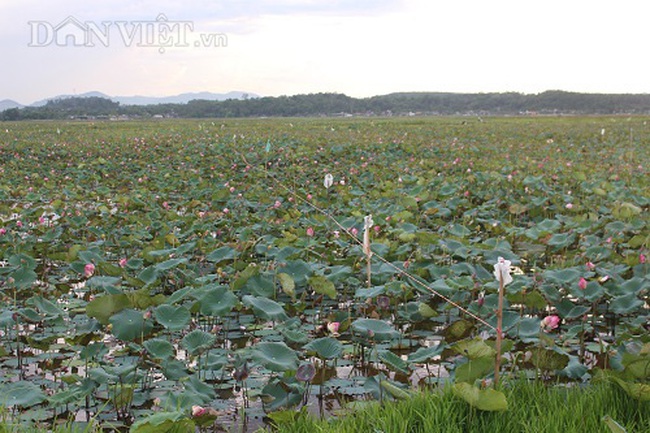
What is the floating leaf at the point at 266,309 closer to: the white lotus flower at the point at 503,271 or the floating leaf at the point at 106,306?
the floating leaf at the point at 106,306

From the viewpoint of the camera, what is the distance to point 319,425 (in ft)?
6.82

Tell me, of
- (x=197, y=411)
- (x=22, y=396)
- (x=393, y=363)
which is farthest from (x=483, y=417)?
(x=22, y=396)

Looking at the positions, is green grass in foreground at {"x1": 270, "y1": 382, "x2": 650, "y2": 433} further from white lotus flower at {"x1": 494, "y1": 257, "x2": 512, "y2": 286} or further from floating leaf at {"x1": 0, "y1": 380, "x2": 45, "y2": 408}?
floating leaf at {"x1": 0, "y1": 380, "x2": 45, "y2": 408}

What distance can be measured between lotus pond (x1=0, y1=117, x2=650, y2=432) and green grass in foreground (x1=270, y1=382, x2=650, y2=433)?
79mm

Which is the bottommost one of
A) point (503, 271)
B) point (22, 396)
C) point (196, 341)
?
point (22, 396)

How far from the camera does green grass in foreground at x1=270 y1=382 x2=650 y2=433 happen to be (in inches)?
79.4

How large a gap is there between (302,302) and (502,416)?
1477 mm

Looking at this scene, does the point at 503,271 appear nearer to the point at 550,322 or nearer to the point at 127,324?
the point at 550,322

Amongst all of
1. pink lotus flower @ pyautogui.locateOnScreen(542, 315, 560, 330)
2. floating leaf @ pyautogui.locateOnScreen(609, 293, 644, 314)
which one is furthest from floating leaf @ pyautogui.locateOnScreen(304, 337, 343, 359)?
floating leaf @ pyautogui.locateOnScreen(609, 293, 644, 314)

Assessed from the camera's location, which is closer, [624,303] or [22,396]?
[22,396]

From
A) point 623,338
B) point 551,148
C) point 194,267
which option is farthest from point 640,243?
point 551,148

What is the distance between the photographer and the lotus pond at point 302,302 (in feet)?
7.72

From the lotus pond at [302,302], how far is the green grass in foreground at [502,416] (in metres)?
0.08

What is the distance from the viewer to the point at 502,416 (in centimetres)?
211
